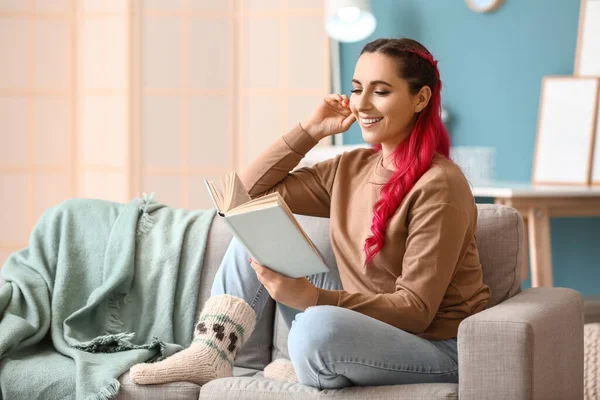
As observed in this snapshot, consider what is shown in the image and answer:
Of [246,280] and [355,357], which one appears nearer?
[355,357]

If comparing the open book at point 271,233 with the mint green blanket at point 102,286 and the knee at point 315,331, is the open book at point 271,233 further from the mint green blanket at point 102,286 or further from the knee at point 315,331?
the mint green blanket at point 102,286

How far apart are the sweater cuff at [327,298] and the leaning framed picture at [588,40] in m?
2.41

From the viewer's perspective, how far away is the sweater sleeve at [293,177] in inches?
95.4

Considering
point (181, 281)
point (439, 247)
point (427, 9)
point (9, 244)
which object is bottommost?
point (9, 244)

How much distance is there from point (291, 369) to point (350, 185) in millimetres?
498

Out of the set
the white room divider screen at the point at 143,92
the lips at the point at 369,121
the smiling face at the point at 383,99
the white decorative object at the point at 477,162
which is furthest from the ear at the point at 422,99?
the white room divider screen at the point at 143,92

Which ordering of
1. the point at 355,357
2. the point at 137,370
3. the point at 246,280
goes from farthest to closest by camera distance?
the point at 246,280, the point at 137,370, the point at 355,357

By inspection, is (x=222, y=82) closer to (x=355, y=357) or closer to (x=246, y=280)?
(x=246, y=280)

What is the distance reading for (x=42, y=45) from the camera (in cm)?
467

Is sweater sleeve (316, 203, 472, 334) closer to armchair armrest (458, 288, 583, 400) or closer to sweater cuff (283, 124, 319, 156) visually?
armchair armrest (458, 288, 583, 400)

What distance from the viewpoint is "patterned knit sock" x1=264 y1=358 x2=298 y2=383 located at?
2229 millimetres

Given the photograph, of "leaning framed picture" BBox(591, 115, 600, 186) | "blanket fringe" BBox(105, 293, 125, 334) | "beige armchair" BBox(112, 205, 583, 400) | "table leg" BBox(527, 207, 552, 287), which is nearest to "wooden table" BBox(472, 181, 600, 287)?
"table leg" BBox(527, 207, 552, 287)

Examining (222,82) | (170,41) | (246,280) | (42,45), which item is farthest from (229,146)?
(246,280)

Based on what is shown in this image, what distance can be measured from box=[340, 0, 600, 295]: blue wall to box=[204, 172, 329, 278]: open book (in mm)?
2369
